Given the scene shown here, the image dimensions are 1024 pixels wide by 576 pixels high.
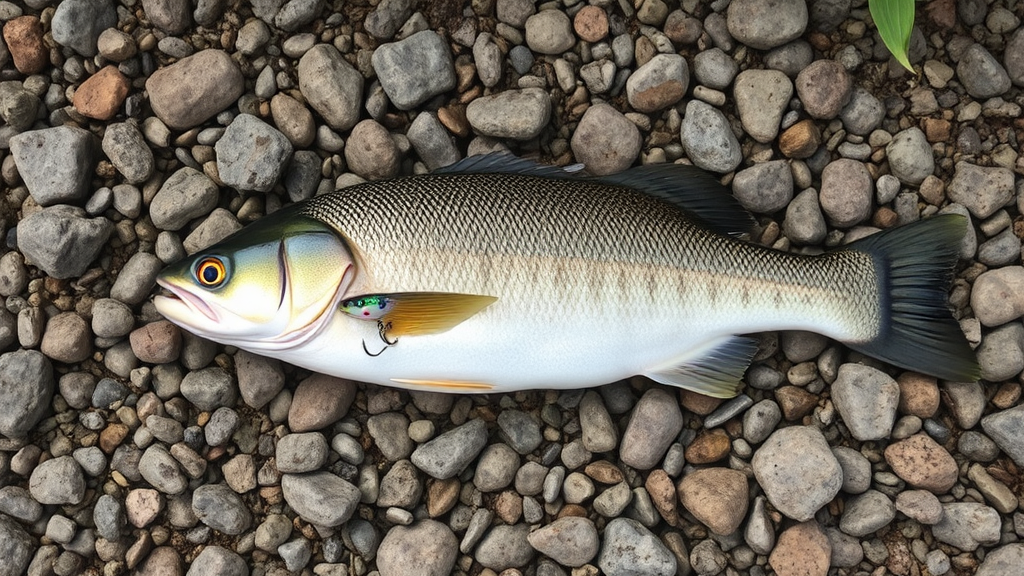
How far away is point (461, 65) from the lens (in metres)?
3.10

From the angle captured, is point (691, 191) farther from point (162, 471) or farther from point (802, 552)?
point (162, 471)

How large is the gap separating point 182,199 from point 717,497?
2.38 meters

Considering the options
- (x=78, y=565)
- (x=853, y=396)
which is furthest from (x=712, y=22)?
(x=78, y=565)

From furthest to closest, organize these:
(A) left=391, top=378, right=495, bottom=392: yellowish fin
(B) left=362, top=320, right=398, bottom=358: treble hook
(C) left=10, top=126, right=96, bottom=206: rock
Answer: (C) left=10, top=126, right=96, bottom=206: rock
(A) left=391, top=378, right=495, bottom=392: yellowish fin
(B) left=362, top=320, right=398, bottom=358: treble hook

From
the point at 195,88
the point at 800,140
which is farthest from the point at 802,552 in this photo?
the point at 195,88

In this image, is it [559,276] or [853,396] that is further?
[853,396]

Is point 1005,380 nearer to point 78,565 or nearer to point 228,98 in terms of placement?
point 228,98

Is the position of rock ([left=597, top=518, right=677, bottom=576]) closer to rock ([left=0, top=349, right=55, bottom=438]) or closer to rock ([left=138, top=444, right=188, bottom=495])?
rock ([left=138, top=444, right=188, bottom=495])

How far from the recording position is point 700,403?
2955 mm

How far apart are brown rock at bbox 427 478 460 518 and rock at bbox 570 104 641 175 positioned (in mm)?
1414

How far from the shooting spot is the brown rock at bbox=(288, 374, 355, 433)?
113 inches

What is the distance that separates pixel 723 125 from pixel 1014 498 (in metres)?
1.83

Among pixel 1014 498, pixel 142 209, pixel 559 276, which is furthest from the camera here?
pixel 142 209

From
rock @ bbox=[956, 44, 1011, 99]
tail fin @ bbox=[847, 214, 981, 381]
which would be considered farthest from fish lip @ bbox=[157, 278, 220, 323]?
rock @ bbox=[956, 44, 1011, 99]
